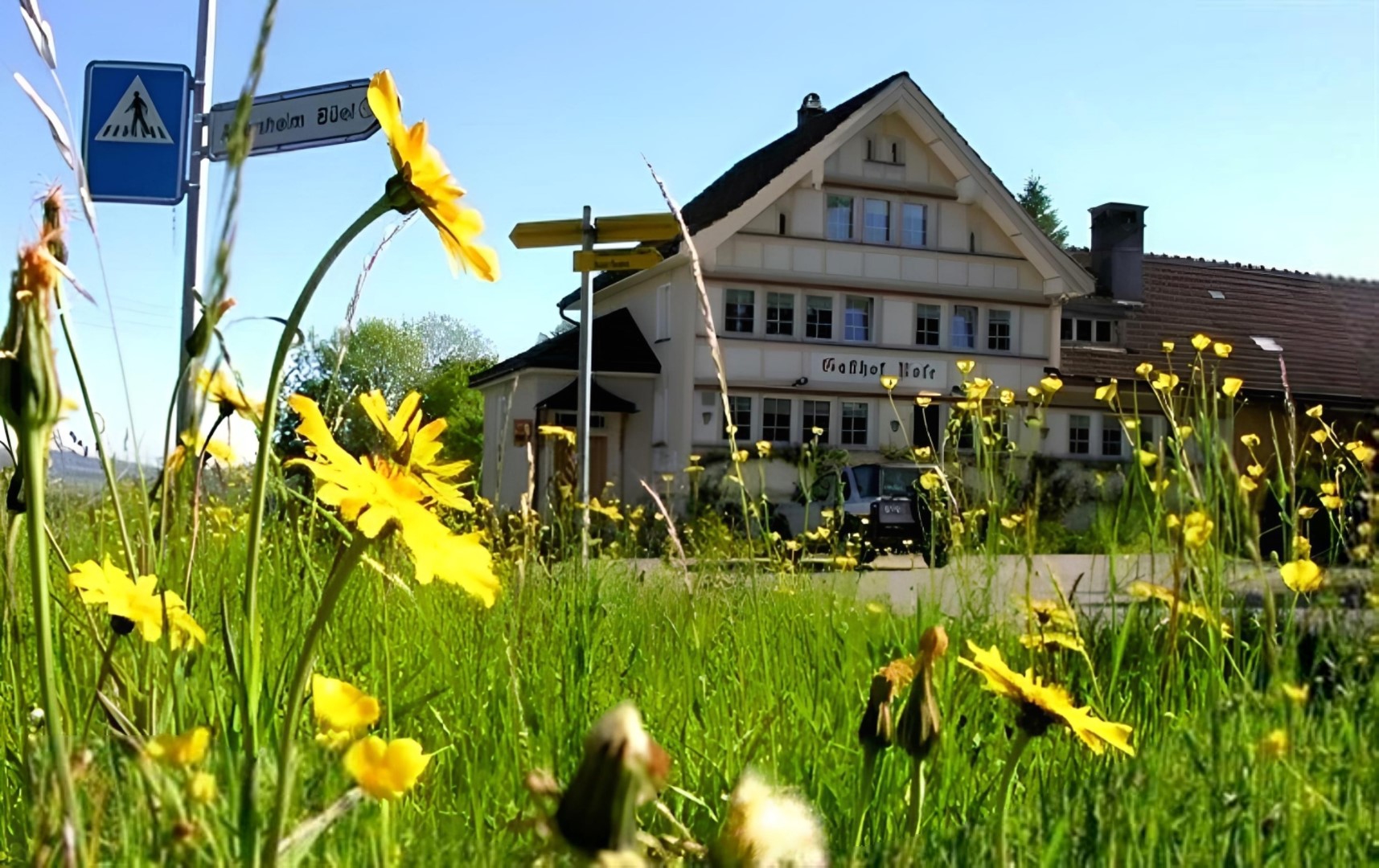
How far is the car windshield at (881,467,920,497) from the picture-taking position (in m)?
16.1

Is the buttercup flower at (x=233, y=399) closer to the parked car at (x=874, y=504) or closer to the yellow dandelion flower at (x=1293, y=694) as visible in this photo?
the yellow dandelion flower at (x=1293, y=694)

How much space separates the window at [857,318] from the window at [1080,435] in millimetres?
4589

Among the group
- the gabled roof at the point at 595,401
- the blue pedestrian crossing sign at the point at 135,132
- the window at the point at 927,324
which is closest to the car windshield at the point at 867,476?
the gabled roof at the point at 595,401

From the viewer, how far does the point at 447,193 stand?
795mm

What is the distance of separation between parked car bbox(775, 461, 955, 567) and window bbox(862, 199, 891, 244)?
13.4 ft

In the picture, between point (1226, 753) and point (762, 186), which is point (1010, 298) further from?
point (1226, 753)

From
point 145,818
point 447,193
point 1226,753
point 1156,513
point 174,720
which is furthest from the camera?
point 1156,513

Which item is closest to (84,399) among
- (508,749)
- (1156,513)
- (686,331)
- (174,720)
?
(174,720)

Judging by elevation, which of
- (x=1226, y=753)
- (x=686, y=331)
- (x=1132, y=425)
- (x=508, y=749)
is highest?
(x=686, y=331)

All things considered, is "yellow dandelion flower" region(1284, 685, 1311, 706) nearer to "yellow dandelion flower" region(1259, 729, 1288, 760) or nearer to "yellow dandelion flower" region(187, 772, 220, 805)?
"yellow dandelion flower" region(1259, 729, 1288, 760)

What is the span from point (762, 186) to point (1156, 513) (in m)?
19.5

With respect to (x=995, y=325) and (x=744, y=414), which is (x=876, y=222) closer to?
(x=995, y=325)

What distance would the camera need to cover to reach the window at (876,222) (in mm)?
21922

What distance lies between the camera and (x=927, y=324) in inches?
880
